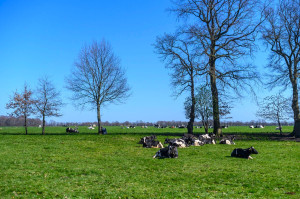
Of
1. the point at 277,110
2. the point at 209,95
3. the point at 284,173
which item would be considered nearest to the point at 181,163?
the point at 284,173

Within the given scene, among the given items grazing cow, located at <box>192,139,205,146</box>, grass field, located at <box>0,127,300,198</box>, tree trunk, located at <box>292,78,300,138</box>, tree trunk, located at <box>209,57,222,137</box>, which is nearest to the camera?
grass field, located at <box>0,127,300,198</box>

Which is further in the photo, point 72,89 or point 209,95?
point 72,89

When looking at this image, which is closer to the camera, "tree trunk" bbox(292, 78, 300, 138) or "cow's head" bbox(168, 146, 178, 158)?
"cow's head" bbox(168, 146, 178, 158)

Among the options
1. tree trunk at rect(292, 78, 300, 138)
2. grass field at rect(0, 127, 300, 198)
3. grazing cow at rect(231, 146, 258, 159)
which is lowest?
grass field at rect(0, 127, 300, 198)

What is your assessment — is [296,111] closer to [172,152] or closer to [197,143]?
[197,143]

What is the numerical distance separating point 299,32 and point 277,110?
12.3 metres

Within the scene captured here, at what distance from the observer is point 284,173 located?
13.2 m

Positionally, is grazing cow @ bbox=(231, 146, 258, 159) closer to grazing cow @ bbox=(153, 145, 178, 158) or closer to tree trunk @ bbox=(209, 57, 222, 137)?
grazing cow @ bbox=(153, 145, 178, 158)

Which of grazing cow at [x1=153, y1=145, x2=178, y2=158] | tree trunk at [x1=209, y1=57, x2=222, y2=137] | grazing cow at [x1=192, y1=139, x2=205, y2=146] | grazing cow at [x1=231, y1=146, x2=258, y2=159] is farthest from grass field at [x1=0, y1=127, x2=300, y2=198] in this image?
tree trunk at [x1=209, y1=57, x2=222, y2=137]

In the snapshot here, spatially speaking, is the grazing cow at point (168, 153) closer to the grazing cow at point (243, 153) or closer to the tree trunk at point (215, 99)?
the grazing cow at point (243, 153)

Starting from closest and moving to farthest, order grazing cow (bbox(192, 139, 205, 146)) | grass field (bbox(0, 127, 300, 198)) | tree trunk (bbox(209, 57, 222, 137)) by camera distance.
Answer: grass field (bbox(0, 127, 300, 198))
grazing cow (bbox(192, 139, 205, 146))
tree trunk (bbox(209, 57, 222, 137))

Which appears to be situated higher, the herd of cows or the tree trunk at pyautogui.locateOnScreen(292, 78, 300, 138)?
the tree trunk at pyautogui.locateOnScreen(292, 78, 300, 138)

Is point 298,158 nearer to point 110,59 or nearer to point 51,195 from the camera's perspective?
point 51,195

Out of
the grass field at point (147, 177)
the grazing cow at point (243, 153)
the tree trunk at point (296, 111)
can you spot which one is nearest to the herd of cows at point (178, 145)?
the grazing cow at point (243, 153)
